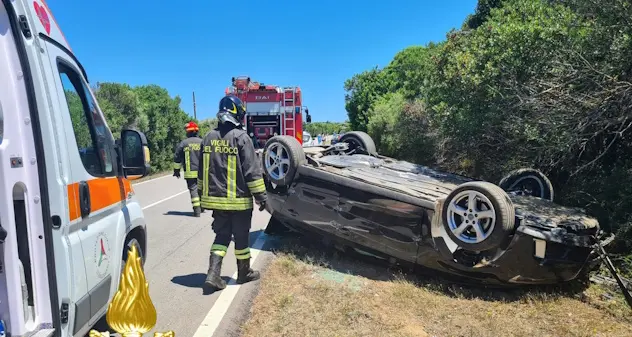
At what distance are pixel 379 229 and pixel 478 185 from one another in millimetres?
1132

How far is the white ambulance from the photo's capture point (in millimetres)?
2053

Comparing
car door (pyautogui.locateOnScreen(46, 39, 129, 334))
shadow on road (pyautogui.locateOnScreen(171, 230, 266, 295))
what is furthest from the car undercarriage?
car door (pyautogui.locateOnScreen(46, 39, 129, 334))

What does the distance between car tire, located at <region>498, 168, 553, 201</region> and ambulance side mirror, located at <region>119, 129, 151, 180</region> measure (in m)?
4.66

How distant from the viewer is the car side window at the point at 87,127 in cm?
264

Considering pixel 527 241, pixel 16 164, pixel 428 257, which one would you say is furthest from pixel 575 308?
pixel 16 164

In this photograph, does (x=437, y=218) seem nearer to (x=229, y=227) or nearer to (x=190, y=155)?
(x=229, y=227)

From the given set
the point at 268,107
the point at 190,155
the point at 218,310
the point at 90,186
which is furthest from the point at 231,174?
the point at 268,107

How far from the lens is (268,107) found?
15.2 m

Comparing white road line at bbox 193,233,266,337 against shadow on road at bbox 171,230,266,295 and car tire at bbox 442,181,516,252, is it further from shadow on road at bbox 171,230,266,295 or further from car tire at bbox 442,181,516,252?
car tire at bbox 442,181,516,252

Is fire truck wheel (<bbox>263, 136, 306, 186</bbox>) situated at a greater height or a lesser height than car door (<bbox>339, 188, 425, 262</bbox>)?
greater

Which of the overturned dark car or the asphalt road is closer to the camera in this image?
the asphalt road

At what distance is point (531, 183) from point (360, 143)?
2561mm

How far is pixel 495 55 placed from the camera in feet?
25.3

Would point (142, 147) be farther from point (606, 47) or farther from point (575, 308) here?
point (606, 47)
